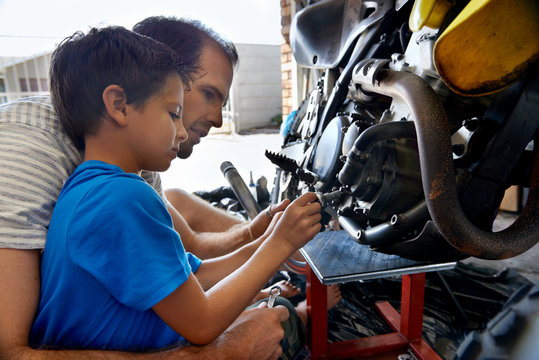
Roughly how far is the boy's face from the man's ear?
0.01 meters

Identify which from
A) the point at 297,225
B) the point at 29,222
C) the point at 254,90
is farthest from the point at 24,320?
the point at 254,90

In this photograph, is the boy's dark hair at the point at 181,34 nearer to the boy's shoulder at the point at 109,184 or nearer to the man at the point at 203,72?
the man at the point at 203,72

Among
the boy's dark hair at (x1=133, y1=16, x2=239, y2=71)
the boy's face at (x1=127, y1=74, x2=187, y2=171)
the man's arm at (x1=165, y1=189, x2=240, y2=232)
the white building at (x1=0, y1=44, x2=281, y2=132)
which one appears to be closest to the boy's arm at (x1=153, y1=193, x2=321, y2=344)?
the boy's face at (x1=127, y1=74, x2=187, y2=171)

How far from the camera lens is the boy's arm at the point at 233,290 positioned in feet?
1.95

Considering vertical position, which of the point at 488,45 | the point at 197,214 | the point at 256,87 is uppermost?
the point at 488,45

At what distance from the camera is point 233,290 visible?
66cm

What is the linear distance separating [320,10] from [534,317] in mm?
1175

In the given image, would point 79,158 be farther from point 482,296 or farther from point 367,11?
point 482,296

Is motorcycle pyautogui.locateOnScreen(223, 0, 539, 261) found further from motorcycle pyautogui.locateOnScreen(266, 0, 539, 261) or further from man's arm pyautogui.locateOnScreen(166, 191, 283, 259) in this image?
man's arm pyautogui.locateOnScreen(166, 191, 283, 259)

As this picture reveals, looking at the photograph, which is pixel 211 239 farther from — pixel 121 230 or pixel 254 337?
pixel 121 230

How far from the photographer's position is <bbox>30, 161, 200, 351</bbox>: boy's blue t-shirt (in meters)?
0.54

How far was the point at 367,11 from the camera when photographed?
1138 mm

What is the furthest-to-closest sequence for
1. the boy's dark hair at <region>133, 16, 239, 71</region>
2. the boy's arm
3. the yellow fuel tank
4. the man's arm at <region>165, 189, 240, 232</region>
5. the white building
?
the white building, the man's arm at <region>165, 189, 240, 232</region>, the boy's dark hair at <region>133, 16, 239, 71</region>, the boy's arm, the yellow fuel tank

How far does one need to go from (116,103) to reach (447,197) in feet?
1.81
